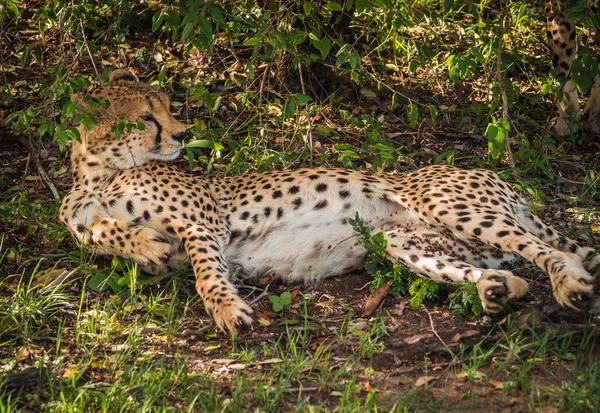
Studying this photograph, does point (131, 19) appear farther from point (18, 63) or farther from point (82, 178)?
point (82, 178)

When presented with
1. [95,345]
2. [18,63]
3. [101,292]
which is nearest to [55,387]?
[95,345]

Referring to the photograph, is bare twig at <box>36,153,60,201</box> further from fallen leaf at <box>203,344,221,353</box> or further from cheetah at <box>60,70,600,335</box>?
fallen leaf at <box>203,344,221,353</box>

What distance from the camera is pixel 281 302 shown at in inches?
188

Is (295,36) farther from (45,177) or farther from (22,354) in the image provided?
(22,354)

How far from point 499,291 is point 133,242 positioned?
199 centimetres

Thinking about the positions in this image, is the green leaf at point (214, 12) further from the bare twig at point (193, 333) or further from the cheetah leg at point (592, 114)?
the cheetah leg at point (592, 114)

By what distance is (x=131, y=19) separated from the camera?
7.53m

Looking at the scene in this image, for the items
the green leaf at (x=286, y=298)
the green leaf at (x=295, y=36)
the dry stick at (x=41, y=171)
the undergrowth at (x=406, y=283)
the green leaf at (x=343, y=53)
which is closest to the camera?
the undergrowth at (x=406, y=283)

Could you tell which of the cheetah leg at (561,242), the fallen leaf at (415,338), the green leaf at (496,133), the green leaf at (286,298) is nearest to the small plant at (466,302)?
the fallen leaf at (415,338)

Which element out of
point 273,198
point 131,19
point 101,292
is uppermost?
point 131,19

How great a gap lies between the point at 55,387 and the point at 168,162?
6.43 ft

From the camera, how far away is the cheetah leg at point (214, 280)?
4320 mm

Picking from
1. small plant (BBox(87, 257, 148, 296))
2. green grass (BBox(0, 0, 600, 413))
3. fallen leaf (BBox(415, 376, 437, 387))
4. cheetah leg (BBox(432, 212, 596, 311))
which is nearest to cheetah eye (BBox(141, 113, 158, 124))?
green grass (BBox(0, 0, 600, 413))

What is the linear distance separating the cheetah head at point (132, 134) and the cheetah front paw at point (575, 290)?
245 cm
